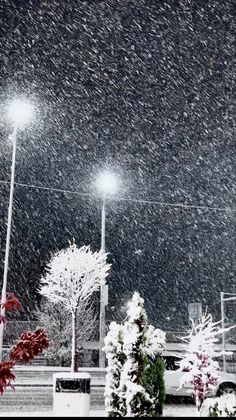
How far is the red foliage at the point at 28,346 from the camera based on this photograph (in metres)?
6.68

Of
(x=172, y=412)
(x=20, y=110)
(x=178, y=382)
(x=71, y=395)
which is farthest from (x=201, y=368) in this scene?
(x=20, y=110)

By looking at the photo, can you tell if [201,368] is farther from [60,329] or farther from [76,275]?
[60,329]

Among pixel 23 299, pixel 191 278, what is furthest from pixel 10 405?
pixel 191 278

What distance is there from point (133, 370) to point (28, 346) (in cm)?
313

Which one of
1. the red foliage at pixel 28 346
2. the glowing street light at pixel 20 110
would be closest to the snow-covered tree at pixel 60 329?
the glowing street light at pixel 20 110

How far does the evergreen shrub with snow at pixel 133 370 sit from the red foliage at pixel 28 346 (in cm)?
271

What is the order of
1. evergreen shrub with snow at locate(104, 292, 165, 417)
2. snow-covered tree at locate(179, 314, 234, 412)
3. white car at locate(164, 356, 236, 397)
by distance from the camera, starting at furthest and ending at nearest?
1. white car at locate(164, 356, 236, 397)
2. snow-covered tree at locate(179, 314, 234, 412)
3. evergreen shrub with snow at locate(104, 292, 165, 417)

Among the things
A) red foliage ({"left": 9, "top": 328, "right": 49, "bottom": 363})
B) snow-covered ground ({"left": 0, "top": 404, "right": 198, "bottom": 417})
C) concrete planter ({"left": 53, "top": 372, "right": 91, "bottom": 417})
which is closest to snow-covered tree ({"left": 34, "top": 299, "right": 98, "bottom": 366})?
snow-covered ground ({"left": 0, "top": 404, "right": 198, "bottom": 417})

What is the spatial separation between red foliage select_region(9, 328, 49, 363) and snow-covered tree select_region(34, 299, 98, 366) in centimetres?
2570

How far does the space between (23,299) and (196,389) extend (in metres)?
36.6

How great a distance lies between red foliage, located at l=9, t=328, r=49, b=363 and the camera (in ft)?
21.9

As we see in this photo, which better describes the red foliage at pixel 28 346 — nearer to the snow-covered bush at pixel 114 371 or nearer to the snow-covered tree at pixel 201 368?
the snow-covered tree at pixel 201 368

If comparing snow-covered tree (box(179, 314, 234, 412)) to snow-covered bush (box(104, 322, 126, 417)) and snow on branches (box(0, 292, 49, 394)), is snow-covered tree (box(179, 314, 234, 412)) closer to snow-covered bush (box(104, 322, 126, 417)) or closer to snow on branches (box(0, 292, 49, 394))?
snow-covered bush (box(104, 322, 126, 417))

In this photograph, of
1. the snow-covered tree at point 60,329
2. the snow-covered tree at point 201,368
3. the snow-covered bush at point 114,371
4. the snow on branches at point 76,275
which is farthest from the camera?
the snow-covered tree at point 60,329
